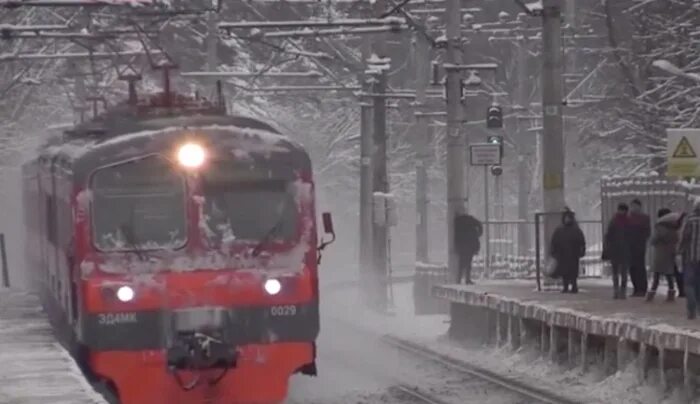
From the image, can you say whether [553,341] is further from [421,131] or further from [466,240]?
[421,131]

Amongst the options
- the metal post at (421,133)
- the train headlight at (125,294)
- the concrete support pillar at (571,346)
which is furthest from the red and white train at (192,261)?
the metal post at (421,133)

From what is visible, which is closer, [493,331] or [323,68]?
[493,331]

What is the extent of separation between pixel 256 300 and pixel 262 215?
85 centimetres

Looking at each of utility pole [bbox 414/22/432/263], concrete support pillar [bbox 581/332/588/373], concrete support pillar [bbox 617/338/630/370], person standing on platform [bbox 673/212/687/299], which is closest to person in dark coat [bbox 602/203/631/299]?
person standing on platform [bbox 673/212/687/299]

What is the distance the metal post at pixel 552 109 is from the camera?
84.7ft

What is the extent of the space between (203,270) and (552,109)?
33.1ft

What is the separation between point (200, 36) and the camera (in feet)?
129

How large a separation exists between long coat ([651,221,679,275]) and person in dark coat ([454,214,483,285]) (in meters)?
7.85

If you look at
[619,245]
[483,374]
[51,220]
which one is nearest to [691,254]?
[483,374]

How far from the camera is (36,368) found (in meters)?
17.1

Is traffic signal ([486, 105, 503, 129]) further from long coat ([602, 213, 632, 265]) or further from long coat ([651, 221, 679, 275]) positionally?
long coat ([651, 221, 679, 275])

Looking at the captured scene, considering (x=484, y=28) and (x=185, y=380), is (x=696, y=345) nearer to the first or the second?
(x=185, y=380)

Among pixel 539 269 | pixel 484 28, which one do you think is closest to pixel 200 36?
pixel 484 28

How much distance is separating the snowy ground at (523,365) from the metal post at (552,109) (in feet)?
7.62
